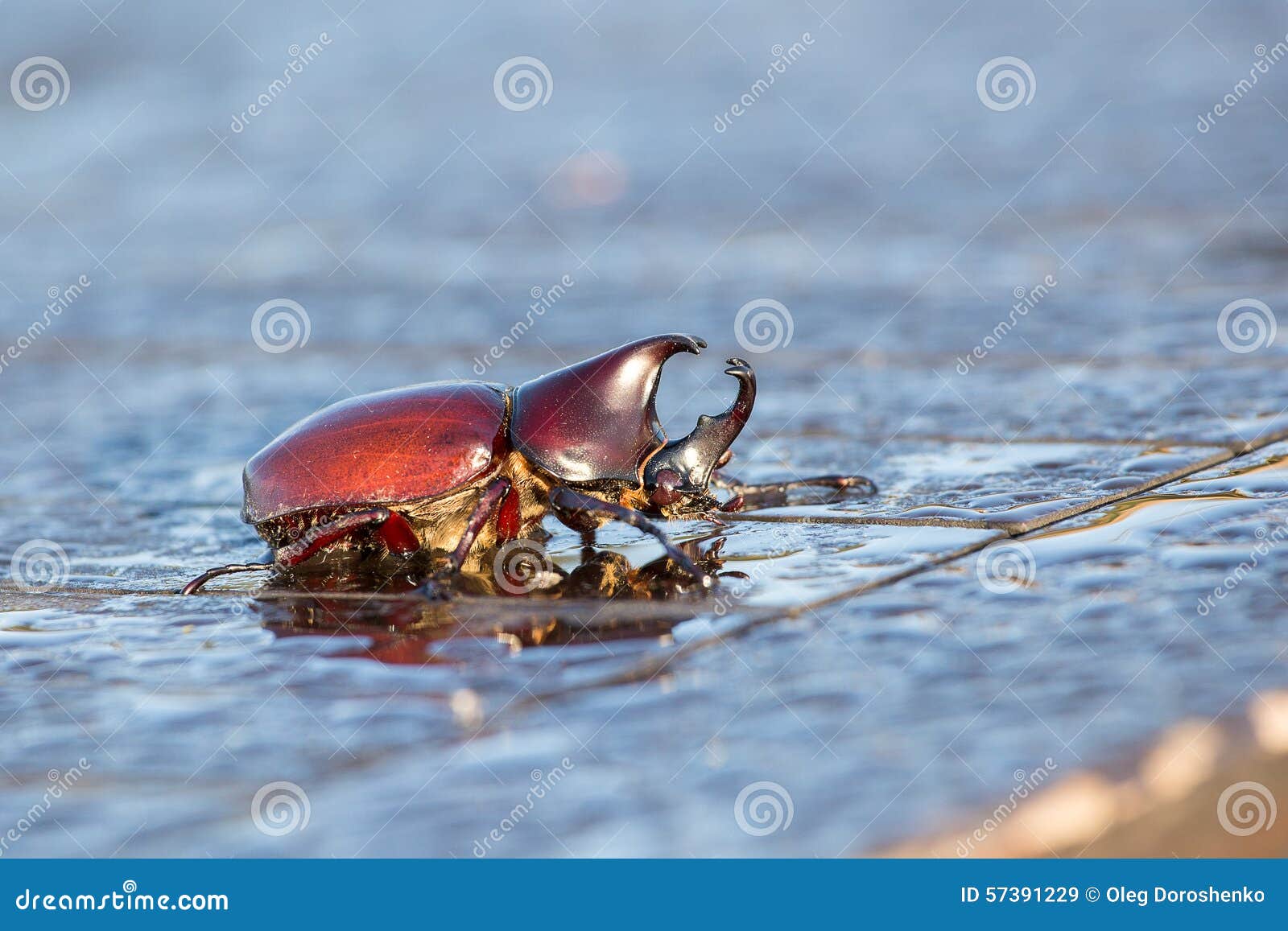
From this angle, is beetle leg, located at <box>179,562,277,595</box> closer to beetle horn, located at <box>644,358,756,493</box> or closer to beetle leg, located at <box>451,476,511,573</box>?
beetle leg, located at <box>451,476,511,573</box>

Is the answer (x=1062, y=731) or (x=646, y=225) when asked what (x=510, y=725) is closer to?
(x=1062, y=731)

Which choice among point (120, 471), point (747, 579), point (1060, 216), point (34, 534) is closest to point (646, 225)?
point (1060, 216)

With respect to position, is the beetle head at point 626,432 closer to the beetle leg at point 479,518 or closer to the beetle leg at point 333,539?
the beetle leg at point 479,518

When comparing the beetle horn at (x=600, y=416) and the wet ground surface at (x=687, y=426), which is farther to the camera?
the beetle horn at (x=600, y=416)

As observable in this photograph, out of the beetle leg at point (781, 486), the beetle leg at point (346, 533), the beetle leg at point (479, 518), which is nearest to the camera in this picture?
the beetle leg at point (479, 518)

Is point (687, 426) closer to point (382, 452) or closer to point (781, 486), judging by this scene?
point (781, 486)

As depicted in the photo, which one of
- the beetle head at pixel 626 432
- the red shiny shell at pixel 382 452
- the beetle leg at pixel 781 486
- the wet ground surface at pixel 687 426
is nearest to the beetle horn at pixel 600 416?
the beetle head at pixel 626 432

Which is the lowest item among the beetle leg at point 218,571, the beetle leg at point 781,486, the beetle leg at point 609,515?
the beetle leg at point 218,571
